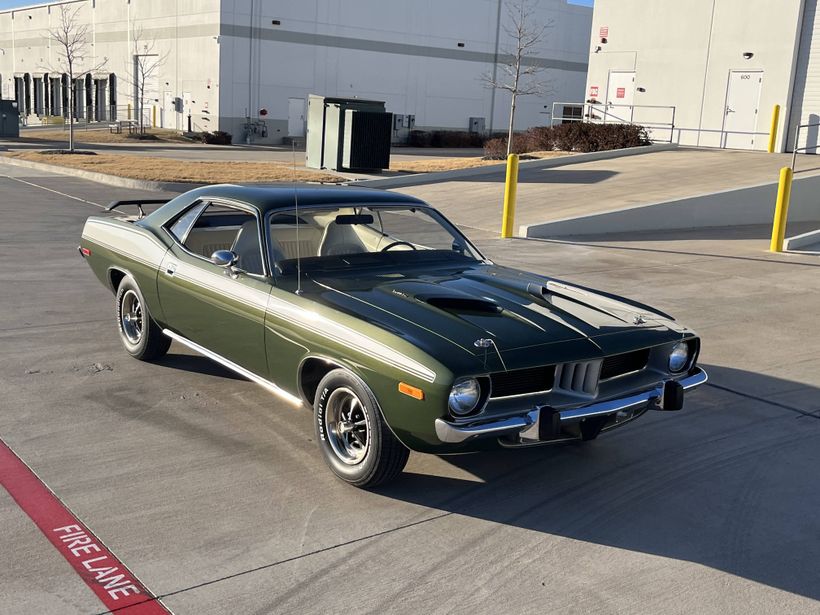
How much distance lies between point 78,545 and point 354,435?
148 cm

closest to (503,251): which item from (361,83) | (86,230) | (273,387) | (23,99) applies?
(86,230)

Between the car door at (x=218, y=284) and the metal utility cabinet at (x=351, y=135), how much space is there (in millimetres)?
18397

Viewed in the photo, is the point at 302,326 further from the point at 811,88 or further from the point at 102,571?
the point at 811,88

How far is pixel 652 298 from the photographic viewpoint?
385 inches

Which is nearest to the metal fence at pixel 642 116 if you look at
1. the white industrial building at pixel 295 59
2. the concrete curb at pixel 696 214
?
the concrete curb at pixel 696 214

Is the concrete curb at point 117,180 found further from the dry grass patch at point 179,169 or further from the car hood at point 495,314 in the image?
the car hood at point 495,314

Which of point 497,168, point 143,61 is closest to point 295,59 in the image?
point 143,61

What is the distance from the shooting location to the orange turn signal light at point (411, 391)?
421 centimetres

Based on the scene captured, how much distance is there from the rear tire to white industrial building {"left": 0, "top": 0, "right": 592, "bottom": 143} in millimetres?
38969

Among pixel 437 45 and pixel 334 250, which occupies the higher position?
pixel 437 45

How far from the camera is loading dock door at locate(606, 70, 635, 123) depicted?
99.6ft

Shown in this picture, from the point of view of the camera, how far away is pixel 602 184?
1930cm

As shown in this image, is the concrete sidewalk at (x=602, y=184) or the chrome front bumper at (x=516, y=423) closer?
the chrome front bumper at (x=516, y=423)

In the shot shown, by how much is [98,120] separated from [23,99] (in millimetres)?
13461
